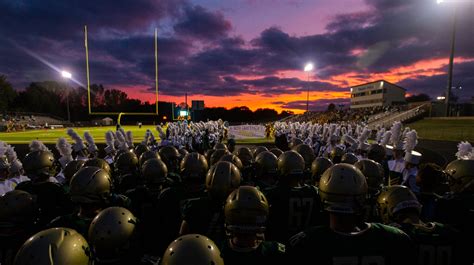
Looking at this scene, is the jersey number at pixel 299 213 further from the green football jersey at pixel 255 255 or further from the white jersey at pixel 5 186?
the white jersey at pixel 5 186

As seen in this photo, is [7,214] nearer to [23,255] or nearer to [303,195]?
[23,255]

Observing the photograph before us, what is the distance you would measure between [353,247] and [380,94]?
6753 centimetres

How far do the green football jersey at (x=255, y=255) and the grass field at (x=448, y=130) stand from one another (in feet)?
92.2

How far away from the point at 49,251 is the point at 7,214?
123 centimetres

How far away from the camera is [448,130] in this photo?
2714 cm

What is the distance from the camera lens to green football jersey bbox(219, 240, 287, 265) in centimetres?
202

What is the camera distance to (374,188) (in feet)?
13.2

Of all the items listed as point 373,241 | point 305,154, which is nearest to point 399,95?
point 305,154

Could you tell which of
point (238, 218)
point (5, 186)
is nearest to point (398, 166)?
point (238, 218)

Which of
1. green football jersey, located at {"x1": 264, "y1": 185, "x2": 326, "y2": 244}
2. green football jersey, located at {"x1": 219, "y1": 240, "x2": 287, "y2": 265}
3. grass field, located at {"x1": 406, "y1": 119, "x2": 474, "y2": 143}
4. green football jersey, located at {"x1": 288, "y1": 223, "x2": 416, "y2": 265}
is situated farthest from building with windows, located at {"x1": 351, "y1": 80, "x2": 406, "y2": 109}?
green football jersey, located at {"x1": 219, "y1": 240, "x2": 287, "y2": 265}

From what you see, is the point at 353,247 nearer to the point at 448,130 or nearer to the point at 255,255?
the point at 255,255

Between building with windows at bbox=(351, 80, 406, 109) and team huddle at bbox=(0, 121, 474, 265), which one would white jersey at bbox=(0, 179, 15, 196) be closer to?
team huddle at bbox=(0, 121, 474, 265)

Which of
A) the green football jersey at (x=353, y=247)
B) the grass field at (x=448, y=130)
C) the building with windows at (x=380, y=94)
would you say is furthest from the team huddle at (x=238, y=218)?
the building with windows at (x=380, y=94)

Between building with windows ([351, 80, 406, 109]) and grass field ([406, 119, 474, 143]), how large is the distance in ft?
92.7
